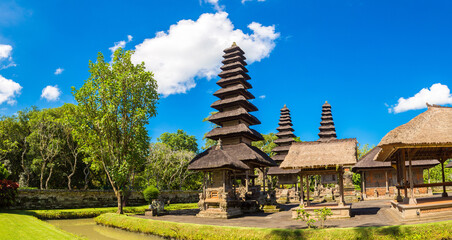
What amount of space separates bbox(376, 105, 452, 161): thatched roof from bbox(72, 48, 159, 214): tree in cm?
1676

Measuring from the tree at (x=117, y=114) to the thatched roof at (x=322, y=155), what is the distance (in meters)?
11.7

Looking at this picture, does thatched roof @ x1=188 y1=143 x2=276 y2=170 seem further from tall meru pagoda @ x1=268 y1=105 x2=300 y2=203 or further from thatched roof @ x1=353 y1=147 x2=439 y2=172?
tall meru pagoda @ x1=268 y1=105 x2=300 y2=203

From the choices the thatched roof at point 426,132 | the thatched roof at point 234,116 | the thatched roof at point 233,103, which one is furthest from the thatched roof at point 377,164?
A: the thatched roof at point 426,132

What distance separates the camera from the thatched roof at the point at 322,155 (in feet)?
55.8

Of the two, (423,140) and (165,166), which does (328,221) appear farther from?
(165,166)

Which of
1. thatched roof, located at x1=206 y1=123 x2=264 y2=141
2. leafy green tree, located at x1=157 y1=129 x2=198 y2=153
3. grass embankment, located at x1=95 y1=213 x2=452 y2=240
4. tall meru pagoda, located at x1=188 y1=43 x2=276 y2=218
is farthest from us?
leafy green tree, located at x1=157 y1=129 x2=198 y2=153

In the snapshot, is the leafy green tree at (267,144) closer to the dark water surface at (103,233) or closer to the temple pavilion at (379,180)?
the temple pavilion at (379,180)

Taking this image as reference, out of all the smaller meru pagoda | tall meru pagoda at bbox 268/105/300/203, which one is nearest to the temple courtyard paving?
tall meru pagoda at bbox 268/105/300/203

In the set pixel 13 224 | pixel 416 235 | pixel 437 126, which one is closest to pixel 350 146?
pixel 437 126

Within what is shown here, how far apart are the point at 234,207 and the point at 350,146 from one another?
9.33 m

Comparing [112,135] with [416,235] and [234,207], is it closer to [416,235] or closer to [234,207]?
[234,207]

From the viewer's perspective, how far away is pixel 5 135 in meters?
35.6

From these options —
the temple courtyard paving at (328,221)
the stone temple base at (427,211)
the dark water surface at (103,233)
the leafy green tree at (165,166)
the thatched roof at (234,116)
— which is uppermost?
the thatched roof at (234,116)

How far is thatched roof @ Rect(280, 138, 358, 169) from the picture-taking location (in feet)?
55.8
